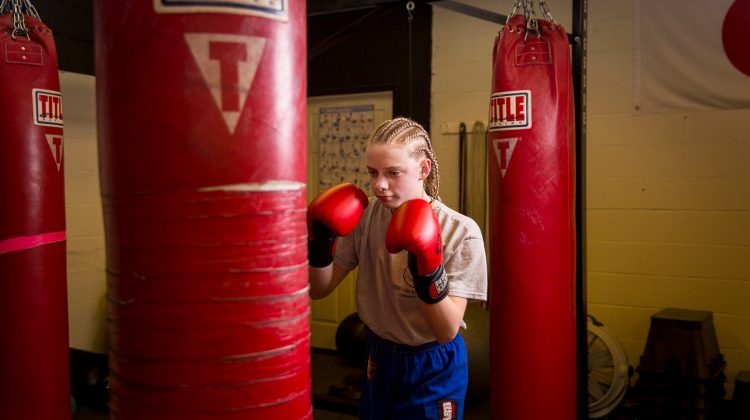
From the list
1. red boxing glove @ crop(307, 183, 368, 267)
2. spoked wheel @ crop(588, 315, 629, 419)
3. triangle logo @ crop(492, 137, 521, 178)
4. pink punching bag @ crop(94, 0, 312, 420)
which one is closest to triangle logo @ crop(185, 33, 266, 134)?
pink punching bag @ crop(94, 0, 312, 420)

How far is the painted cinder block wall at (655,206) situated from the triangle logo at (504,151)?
2.10 metres

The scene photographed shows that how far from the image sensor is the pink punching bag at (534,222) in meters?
2.36

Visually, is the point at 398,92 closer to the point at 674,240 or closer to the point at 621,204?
the point at 621,204

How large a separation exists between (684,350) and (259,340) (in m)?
3.25

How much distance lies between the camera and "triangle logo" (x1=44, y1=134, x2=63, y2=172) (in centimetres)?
231

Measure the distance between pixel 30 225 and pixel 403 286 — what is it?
1.37 m

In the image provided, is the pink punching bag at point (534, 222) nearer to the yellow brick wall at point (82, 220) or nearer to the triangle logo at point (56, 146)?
the triangle logo at point (56, 146)

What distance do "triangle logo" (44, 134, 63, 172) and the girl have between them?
1106 millimetres

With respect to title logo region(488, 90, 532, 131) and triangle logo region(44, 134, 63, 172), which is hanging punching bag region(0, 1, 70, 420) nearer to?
triangle logo region(44, 134, 63, 172)

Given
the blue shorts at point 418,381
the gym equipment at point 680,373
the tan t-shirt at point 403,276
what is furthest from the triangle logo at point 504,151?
the gym equipment at point 680,373

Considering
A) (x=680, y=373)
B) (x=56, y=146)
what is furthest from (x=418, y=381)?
(x=680, y=373)

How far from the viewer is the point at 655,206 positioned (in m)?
4.12

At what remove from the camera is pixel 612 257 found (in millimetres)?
4270

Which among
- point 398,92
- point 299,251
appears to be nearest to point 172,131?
point 299,251
